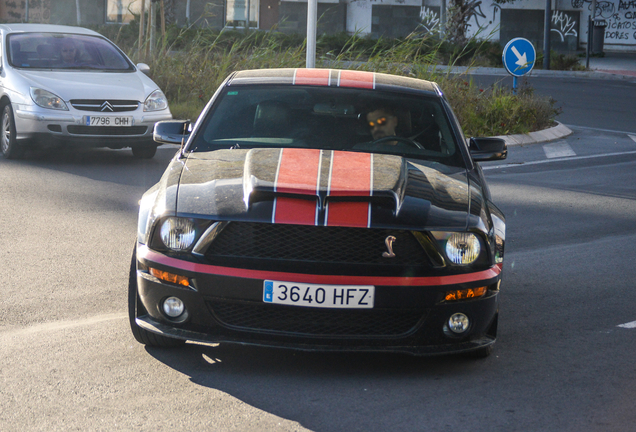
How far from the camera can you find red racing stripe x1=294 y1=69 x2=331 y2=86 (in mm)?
5191

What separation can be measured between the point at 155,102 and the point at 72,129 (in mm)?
1118

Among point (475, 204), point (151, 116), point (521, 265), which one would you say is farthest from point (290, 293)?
point (151, 116)

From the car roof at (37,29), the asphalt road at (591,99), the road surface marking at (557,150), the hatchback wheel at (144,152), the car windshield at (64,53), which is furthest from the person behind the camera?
the asphalt road at (591,99)

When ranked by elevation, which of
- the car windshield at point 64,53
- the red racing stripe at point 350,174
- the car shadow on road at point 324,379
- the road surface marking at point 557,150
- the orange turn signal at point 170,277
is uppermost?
the car windshield at point 64,53

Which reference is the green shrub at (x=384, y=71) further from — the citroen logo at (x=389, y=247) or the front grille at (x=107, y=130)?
the citroen logo at (x=389, y=247)

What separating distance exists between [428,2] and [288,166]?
44693 mm

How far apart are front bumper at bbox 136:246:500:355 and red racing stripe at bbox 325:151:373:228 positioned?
30cm

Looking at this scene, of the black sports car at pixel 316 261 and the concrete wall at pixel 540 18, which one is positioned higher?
the concrete wall at pixel 540 18

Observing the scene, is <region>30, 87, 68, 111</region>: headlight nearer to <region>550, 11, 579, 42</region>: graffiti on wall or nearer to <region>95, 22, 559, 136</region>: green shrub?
<region>95, 22, 559, 136</region>: green shrub

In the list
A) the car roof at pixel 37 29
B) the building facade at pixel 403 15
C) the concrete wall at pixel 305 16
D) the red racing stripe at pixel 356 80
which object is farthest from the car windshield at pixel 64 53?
the concrete wall at pixel 305 16

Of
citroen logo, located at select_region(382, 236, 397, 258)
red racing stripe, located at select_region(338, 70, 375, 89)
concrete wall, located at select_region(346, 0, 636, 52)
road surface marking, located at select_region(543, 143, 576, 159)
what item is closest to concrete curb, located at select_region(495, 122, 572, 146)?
road surface marking, located at select_region(543, 143, 576, 159)

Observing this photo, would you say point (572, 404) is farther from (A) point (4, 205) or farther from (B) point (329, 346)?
(A) point (4, 205)

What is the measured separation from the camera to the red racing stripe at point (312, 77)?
5.19 m

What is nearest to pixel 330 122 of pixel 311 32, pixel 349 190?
pixel 349 190
